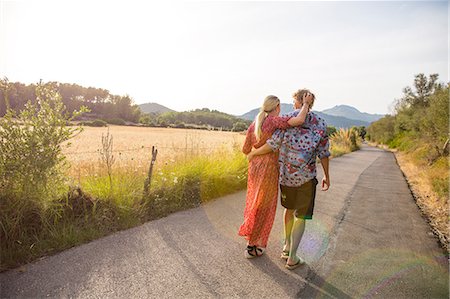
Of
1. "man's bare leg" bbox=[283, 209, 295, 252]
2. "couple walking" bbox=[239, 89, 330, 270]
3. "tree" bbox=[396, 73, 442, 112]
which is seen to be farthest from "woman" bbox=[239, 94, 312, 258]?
"tree" bbox=[396, 73, 442, 112]

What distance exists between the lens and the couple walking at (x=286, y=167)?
306cm

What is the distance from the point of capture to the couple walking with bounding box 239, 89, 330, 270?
121 inches

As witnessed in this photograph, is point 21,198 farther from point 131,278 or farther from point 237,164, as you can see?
point 237,164

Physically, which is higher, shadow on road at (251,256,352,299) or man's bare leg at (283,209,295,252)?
man's bare leg at (283,209,295,252)

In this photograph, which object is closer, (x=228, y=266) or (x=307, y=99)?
(x=307, y=99)

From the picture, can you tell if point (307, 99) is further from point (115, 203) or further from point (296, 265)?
A: point (115, 203)

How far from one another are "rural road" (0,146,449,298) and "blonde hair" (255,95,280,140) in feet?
5.50

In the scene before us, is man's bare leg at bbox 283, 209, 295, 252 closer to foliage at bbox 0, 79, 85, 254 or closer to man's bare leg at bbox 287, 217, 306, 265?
man's bare leg at bbox 287, 217, 306, 265

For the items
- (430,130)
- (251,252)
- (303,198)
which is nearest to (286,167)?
(303,198)

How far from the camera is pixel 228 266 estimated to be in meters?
3.27

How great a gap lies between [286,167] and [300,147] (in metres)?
0.30

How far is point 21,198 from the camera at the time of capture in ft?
11.1

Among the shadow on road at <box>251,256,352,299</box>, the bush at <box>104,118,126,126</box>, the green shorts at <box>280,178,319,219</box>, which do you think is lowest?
the shadow on road at <box>251,256,352,299</box>

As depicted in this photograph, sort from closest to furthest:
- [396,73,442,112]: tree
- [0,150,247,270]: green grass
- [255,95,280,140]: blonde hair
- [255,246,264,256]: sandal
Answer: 1. [255,95,280,140]: blonde hair
2. [0,150,247,270]: green grass
3. [255,246,264,256]: sandal
4. [396,73,442,112]: tree
